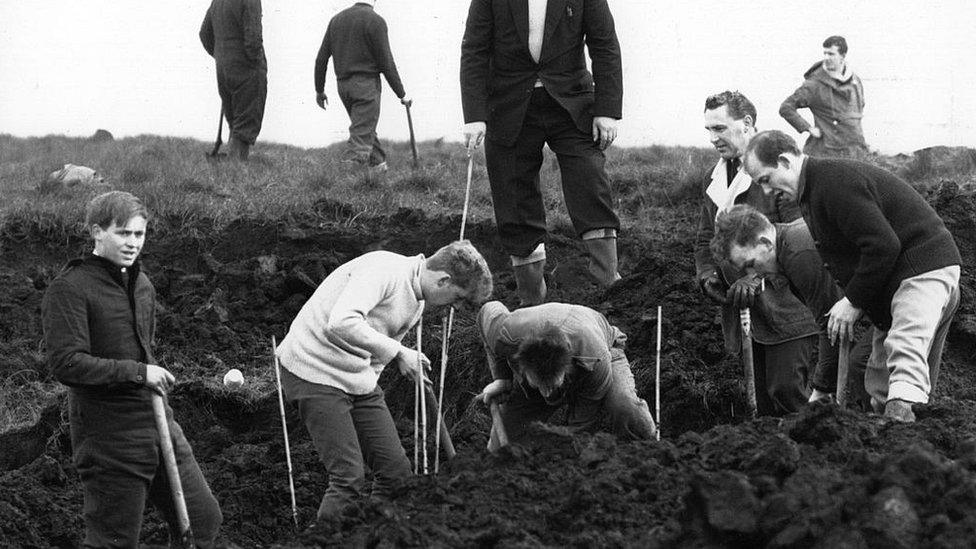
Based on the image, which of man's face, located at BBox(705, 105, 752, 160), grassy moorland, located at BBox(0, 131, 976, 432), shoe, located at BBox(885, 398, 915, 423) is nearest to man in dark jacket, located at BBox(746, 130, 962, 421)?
shoe, located at BBox(885, 398, 915, 423)

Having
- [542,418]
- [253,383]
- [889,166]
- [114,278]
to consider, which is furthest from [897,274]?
[889,166]

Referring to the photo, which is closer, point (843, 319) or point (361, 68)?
point (843, 319)

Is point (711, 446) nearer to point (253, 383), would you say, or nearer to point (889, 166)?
point (253, 383)

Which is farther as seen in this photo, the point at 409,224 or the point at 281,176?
the point at 281,176

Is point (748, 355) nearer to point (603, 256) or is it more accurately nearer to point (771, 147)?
point (771, 147)

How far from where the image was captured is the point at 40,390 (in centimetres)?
884

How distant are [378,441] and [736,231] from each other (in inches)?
71.8

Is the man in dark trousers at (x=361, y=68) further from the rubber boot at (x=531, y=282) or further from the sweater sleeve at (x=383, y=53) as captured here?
the rubber boot at (x=531, y=282)

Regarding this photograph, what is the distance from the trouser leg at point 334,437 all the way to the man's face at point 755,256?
1822 mm

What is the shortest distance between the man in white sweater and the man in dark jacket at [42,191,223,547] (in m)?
0.70

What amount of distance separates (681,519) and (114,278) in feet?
8.55

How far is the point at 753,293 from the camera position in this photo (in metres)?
6.62

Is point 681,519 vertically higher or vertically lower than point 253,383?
higher

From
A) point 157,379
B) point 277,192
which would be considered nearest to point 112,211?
point 157,379
